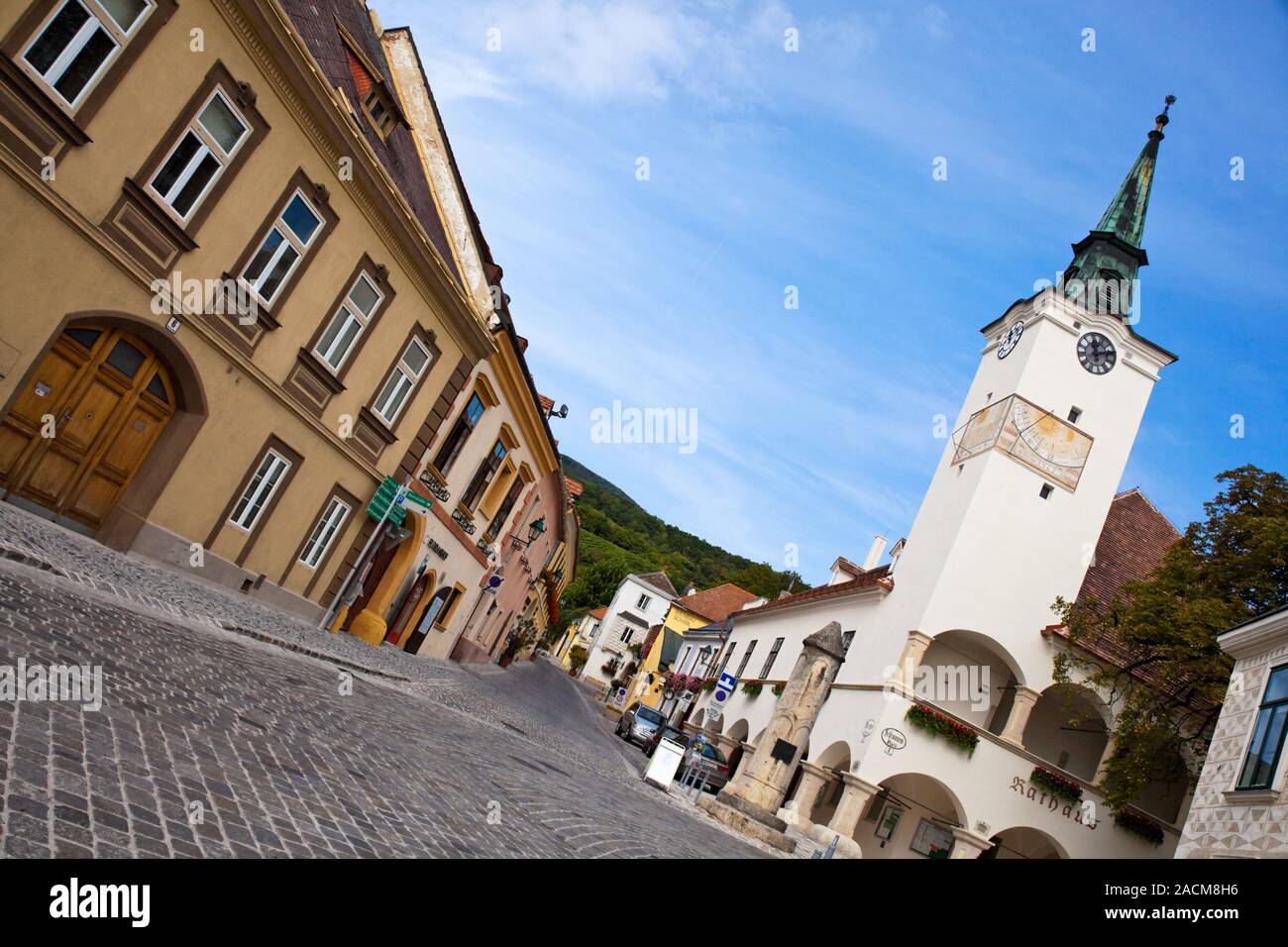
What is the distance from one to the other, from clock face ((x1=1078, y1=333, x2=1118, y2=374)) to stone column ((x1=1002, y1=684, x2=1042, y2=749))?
10411 mm

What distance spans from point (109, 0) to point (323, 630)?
485 inches

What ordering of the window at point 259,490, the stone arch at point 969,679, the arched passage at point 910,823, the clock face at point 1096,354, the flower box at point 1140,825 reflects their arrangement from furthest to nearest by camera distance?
the clock face at point 1096,354 < the arched passage at point 910,823 < the stone arch at point 969,679 < the flower box at point 1140,825 < the window at point 259,490

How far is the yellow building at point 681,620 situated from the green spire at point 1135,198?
44.7 meters

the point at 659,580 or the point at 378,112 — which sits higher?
the point at 659,580

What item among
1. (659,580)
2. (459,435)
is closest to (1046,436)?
(459,435)

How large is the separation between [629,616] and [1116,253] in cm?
6984

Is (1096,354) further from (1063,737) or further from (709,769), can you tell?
(709,769)

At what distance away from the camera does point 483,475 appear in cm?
2786

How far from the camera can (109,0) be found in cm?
1166

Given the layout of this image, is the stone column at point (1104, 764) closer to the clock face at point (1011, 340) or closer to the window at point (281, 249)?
the clock face at point (1011, 340)

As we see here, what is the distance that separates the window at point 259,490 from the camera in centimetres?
1700

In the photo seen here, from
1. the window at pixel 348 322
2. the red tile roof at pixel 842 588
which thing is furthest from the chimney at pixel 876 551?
the window at pixel 348 322
